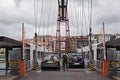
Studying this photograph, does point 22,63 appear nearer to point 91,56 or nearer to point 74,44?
point 91,56

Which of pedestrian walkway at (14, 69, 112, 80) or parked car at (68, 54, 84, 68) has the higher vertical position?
parked car at (68, 54, 84, 68)

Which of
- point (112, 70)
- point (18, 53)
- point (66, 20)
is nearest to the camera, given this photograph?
point (112, 70)

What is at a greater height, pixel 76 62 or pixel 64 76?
pixel 76 62

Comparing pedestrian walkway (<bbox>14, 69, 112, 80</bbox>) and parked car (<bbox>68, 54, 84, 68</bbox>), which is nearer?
pedestrian walkway (<bbox>14, 69, 112, 80</bbox>)

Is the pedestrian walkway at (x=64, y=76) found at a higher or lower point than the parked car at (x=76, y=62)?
lower

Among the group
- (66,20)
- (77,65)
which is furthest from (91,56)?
(66,20)

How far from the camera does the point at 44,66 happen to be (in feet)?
111

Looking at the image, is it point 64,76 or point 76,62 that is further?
point 76,62

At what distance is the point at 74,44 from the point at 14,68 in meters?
86.9

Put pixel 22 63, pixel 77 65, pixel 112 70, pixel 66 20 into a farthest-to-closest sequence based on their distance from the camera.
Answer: pixel 66 20 < pixel 77 65 < pixel 112 70 < pixel 22 63

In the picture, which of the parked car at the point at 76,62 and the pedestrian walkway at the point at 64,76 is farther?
the parked car at the point at 76,62

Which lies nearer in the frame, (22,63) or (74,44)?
(22,63)

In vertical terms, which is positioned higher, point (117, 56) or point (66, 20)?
point (66, 20)

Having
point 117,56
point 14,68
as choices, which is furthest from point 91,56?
point 14,68
